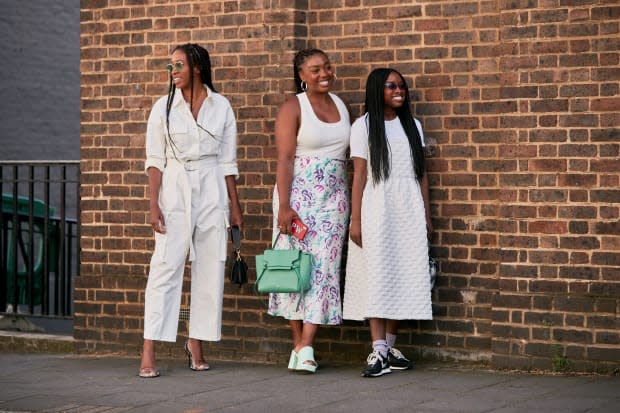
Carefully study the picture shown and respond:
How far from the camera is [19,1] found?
15945mm

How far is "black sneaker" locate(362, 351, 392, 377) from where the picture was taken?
838 centimetres

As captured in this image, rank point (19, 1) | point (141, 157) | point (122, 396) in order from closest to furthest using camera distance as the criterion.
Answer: point (122, 396) < point (141, 157) < point (19, 1)

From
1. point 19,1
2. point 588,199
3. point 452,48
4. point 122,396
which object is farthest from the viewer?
point 19,1

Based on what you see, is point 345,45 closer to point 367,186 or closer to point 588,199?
point 367,186

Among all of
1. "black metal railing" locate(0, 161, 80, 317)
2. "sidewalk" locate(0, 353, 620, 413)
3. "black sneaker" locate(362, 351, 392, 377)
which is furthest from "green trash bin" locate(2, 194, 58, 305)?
"black sneaker" locate(362, 351, 392, 377)

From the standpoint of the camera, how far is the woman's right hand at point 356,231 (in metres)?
8.66

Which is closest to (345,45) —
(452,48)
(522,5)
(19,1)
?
(452,48)

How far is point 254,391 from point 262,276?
1.03 meters

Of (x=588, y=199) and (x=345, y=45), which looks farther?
(x=345, y=45)

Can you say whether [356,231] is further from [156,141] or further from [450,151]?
[156,141]

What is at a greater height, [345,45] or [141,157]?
[345,45]

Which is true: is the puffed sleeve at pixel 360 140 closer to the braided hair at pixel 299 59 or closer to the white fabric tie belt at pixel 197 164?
the braided hair at pixel 299 59

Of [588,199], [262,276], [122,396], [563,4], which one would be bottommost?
[122,396]

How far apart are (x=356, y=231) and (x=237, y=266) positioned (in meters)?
0.82
